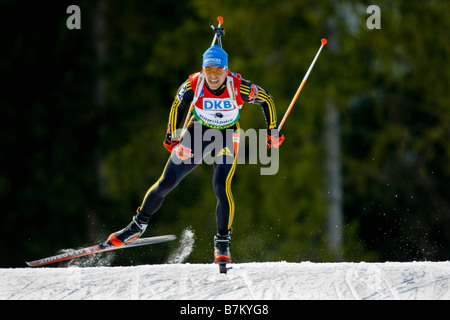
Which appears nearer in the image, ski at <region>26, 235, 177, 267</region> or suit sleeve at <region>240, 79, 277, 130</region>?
suit sleeve at <region>240, 79, 277, 130</region>

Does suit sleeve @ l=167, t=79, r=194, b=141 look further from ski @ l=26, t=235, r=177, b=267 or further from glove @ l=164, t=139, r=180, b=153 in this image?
ski @ l=26, t=235, r=177, b=267

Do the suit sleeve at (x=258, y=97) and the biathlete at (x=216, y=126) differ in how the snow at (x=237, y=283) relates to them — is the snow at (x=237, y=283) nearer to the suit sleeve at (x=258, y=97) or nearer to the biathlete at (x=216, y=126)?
the biathlete at (x=216, y=126)

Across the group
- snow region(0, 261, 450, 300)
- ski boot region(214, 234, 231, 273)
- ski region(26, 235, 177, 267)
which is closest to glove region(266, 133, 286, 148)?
ski boot region(214, 234, 231, 273)

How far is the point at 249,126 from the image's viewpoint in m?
15.3

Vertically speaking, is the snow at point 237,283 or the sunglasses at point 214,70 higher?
the sunglasses at point 214,70

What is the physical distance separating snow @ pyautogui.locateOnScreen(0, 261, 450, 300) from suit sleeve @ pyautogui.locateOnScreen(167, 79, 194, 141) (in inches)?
56.5

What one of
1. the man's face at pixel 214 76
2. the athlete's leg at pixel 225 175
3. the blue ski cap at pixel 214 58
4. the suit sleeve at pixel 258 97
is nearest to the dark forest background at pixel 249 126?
the athlete's leg at pixel 225 175

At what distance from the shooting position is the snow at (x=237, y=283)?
6.79 metres

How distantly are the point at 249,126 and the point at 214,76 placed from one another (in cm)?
876

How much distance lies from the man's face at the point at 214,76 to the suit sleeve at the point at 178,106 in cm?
22

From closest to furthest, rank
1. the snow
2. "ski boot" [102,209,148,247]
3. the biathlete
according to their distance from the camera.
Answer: the biathlete
the snow
"ski boot" [102,209,148,247]

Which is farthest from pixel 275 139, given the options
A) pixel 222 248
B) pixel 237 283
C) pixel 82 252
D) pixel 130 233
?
pixel 82 252

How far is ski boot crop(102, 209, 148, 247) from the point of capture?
727 cm
